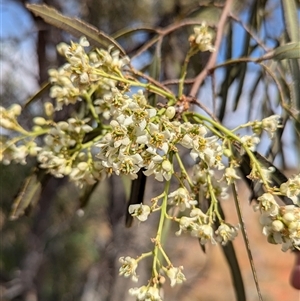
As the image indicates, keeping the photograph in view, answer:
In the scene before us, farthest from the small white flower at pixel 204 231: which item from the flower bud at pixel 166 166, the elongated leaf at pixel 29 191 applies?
the elongated leaf at pixel 29 191

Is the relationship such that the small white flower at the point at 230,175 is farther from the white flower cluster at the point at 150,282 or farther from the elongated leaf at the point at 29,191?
the elongated leaf at the point at 29,191

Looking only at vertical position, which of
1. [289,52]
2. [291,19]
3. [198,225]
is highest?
[291,19]

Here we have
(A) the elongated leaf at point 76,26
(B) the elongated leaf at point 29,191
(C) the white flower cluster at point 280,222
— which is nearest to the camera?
(C) the white flower cluster at point 280,222

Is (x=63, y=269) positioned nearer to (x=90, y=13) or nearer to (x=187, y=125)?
(x=90, y=13)

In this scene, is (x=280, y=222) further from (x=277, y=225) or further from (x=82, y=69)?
(x=82, y=69)

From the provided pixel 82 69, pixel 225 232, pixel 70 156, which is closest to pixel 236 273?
pixel 225 232

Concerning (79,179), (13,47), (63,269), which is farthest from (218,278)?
(79,179)

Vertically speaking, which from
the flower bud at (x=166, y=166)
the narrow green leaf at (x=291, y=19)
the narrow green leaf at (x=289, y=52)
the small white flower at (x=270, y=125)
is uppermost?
the narrow green leaf at (x=291, y=19)

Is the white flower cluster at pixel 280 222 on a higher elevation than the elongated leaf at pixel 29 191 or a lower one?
lower

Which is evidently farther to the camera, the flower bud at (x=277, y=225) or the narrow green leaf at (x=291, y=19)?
the narrow green leaf at (x=291, y=19)
